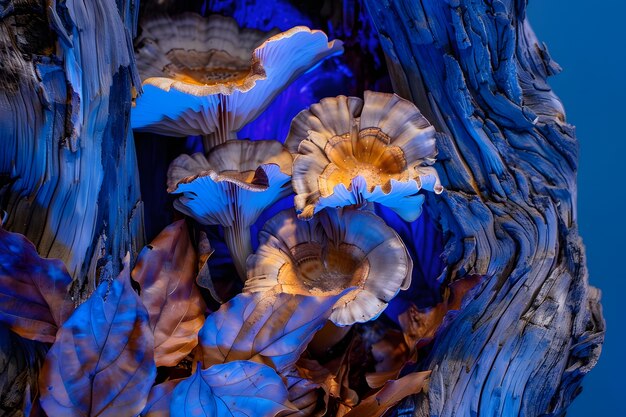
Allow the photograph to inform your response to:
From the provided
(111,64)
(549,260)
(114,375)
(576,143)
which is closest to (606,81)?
(576,143)

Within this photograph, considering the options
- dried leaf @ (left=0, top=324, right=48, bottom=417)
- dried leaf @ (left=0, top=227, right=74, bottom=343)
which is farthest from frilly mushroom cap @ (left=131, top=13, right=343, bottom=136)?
dried leaf @ (left=0, top=324, right=48, bottom=417)

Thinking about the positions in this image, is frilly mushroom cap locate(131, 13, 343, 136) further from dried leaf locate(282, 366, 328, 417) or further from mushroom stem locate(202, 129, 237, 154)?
dried leaf locate(282, 366, 328, 417)

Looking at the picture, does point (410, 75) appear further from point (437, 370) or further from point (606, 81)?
point (606, 81)

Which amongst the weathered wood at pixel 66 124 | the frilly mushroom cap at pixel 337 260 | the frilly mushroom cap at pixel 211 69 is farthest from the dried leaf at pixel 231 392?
the frilly mushroom cap at pixel 211 69

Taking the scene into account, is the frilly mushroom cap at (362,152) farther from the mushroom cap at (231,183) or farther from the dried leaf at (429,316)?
the dried leaf at (429,316)

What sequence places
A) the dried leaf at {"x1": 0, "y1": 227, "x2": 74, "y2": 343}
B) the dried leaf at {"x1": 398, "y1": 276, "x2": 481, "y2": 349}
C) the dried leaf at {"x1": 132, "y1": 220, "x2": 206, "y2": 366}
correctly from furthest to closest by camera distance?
the dried leaf at {"x1": 398, "y1": 276, "x2": 481, "y2": 349}, the dried leaf at {"x1": 132, "y1": 220, "x2": 206, "y2": 366}, the dried leaf at {"x1": 0, "y1": 227, "x2": 74, "y2": 343}

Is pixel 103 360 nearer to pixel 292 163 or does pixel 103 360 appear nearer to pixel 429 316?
pixel 292 163

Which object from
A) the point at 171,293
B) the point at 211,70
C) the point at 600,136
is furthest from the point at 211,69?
the point at 600,136
